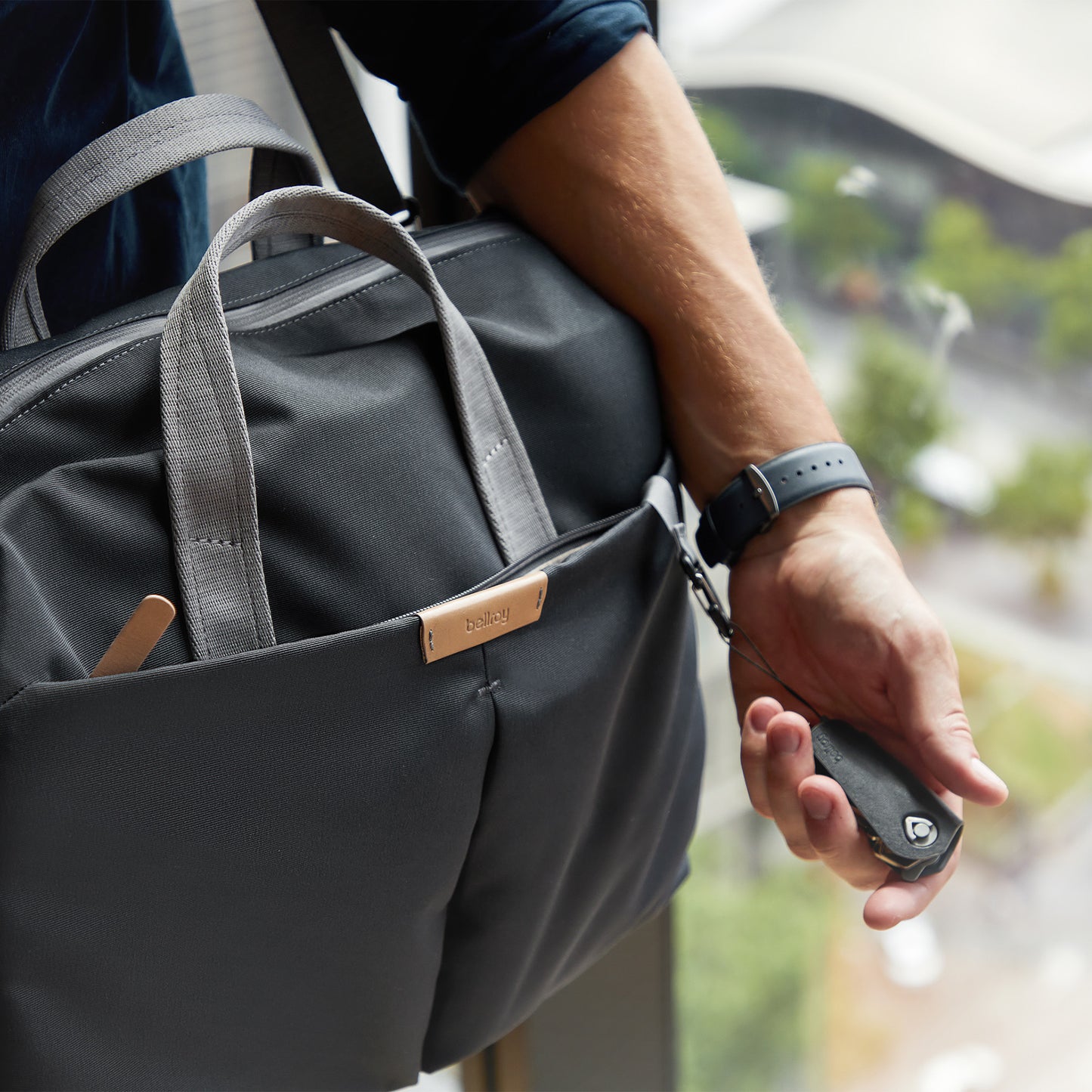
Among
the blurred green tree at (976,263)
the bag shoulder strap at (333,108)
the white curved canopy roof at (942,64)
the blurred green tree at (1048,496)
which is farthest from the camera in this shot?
the blurred green tree at (1048,496)

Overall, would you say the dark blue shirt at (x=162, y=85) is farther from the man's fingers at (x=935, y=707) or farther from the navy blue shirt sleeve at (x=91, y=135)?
the man's fingers at (x=935, y=707)

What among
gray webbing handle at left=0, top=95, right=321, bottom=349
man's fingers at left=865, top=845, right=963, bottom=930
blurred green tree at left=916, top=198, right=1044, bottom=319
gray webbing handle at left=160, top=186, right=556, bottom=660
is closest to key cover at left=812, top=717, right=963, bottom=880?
man's fingers at left=865, top=845, right=963, bottom=930

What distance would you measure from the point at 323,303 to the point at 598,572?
0.58ft

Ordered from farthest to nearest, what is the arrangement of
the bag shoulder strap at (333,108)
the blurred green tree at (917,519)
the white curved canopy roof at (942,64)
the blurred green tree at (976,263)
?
the blurred green tree at (917,519) → the blurred green tree at (976,263) → the white curved canopy roof at (942,64) → the bag shoulder strap at (333,108)

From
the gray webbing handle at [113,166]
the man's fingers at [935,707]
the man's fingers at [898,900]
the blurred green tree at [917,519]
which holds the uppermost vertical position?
the gray webbing handle at [113,166]

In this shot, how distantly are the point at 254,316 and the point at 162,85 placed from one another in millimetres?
195

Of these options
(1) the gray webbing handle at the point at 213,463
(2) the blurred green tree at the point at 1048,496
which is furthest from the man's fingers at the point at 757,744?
(2) the blurred green tree at the point at 1048,496

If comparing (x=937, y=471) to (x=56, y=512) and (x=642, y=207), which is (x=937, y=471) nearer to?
(x=642, y=207)

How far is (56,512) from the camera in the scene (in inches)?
16.2

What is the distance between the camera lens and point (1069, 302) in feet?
5.29

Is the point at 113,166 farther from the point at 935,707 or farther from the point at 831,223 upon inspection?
the point at 831,223

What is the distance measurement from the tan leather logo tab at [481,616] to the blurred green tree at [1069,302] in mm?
1290

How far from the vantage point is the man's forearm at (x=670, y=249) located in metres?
0.57

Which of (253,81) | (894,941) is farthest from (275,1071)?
(894,941)
